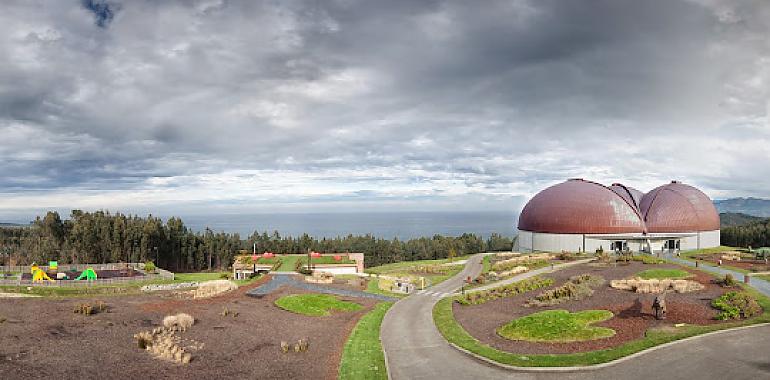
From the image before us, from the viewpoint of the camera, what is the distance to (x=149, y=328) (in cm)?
2177

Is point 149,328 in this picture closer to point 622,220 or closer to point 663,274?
point 663,274

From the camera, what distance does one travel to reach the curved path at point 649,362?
15.0 metres

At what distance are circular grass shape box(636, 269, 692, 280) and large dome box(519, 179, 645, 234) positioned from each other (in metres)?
31.9

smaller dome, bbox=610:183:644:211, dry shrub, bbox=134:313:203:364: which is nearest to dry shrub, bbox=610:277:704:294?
dry shrub, bbox=134:313:203:364

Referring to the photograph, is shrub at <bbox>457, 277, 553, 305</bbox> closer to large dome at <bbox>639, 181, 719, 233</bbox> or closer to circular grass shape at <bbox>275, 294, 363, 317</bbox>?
circular grass shape at <bbox>275, 294, 363, 317</bbox>

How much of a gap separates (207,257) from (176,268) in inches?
291

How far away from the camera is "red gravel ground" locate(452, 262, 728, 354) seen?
64.8ft

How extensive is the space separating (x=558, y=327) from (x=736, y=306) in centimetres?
996

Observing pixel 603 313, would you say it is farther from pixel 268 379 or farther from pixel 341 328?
pixel 268 379

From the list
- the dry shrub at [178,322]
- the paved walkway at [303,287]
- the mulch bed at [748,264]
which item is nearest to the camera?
the dry shrub at [178,322]

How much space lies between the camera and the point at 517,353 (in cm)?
1920

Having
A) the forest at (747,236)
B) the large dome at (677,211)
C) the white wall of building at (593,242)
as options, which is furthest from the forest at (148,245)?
the forest at (747,236)

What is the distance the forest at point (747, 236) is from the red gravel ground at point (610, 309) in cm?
6063

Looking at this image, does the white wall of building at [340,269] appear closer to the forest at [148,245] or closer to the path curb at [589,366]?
the forest at [148,245]
